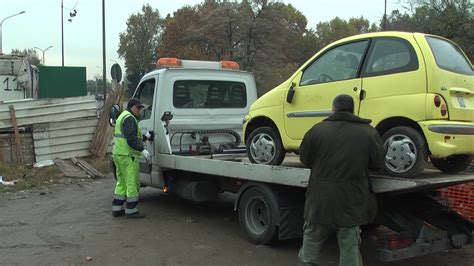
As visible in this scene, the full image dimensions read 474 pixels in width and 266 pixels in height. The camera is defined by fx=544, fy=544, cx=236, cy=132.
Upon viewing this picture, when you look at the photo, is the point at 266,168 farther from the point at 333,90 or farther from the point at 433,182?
the point at 433,182

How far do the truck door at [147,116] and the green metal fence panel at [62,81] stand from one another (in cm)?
1279

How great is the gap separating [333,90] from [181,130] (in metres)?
3.34

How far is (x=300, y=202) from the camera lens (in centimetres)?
617

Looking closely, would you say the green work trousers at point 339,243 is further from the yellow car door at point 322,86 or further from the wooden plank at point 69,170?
the wooden plank at point 69,170

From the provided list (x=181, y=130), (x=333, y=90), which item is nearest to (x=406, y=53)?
(x=333, y=90)

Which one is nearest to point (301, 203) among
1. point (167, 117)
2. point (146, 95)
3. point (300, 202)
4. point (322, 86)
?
point (300, 202)

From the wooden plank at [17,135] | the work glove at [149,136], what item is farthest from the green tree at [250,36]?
the work glove at [149,136]

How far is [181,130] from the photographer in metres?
8.38

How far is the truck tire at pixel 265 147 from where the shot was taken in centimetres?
631

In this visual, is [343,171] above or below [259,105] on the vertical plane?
below

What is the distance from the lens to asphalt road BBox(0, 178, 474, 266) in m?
5.97

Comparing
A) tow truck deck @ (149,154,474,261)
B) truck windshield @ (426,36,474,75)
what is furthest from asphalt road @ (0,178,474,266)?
truck windshield @ (426,36,474,75)

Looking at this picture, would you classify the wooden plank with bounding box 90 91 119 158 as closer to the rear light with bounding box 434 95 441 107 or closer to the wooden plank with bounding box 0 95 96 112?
the wooden plank with bounding box 0 95 96 112

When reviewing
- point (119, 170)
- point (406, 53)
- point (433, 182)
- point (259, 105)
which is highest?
point (406, 53)
